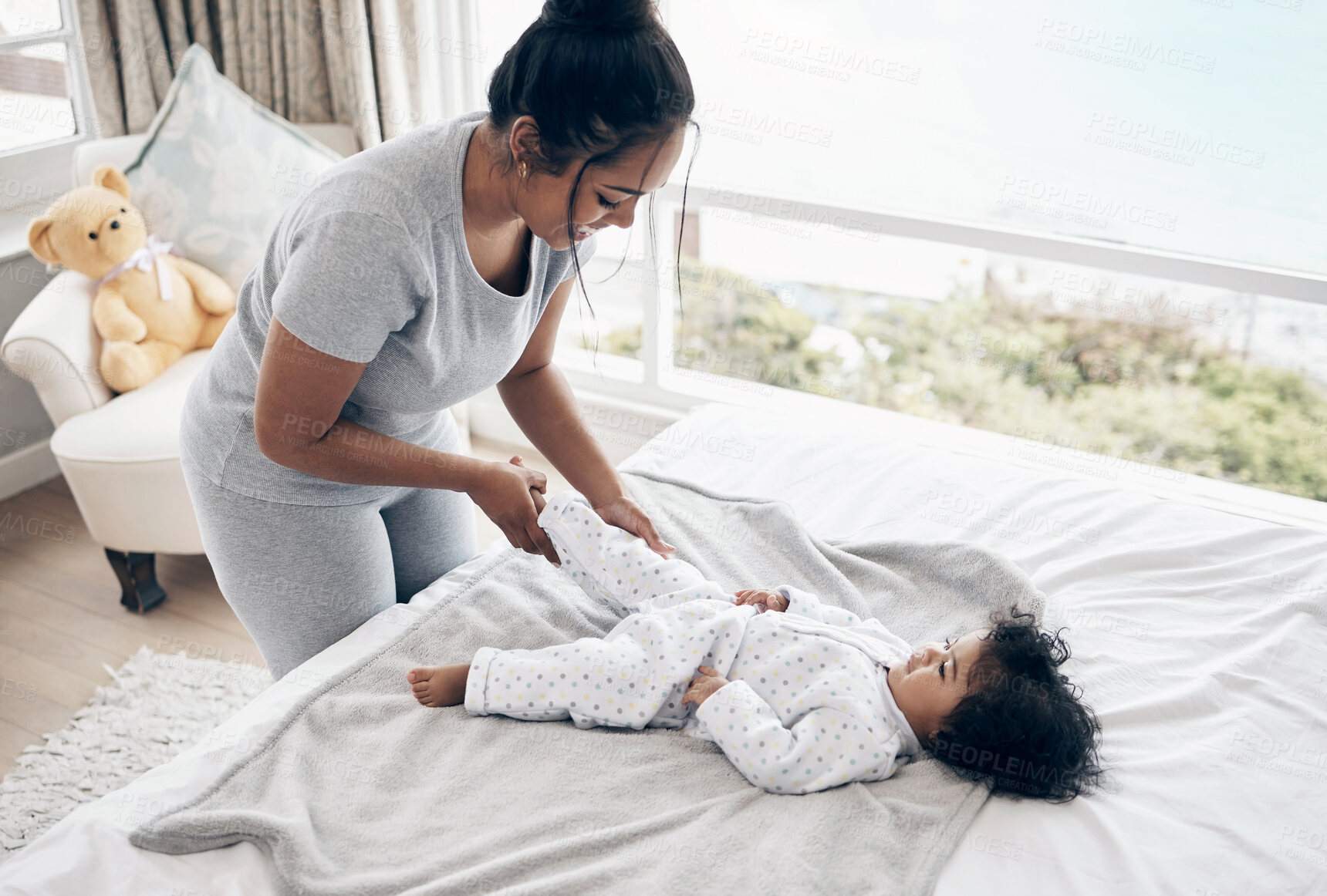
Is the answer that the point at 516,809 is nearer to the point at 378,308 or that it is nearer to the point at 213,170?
the point at 378,308

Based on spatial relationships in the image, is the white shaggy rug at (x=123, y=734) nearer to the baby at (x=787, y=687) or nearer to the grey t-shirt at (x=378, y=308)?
the grey t-shirt at (x=378, y=308)

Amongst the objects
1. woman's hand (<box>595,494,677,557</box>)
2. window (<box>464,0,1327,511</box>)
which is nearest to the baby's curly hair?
woman's hand (<box>595,494,677,557</box>)

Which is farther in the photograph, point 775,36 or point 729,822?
point 775,36

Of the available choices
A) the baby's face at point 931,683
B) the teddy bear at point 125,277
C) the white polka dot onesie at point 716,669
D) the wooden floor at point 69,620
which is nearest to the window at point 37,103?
the teddy bear at point 125,277

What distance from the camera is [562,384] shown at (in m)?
1.59

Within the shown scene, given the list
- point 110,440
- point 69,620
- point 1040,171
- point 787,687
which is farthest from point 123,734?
point 1040,171

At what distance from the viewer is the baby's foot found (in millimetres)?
1291

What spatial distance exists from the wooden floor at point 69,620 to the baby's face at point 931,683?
5.20 feet

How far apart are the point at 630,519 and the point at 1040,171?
1.69 meters

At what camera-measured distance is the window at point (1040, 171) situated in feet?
7.45

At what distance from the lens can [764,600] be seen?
4.88 ft

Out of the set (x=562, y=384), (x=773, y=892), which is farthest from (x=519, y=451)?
(x=773, y=892)

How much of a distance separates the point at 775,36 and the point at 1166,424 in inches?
95.4

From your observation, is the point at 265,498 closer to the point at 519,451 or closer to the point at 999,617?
the point at 999,617
